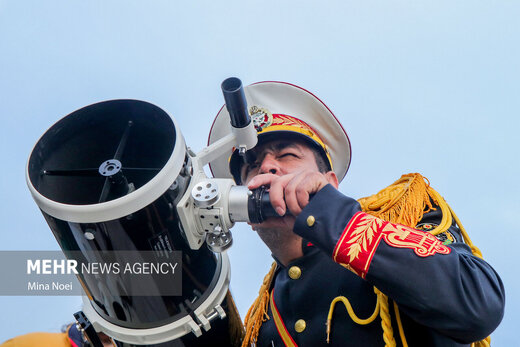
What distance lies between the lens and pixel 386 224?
6.80 ft

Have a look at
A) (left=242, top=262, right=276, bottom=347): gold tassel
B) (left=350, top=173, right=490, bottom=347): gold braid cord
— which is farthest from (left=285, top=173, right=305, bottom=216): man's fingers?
(left=242, top=262, right=276, bottom=347): gold tassel

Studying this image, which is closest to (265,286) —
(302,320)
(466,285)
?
(302,320)

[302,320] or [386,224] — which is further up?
[386,224]

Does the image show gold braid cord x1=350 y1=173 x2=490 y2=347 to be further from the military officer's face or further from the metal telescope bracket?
the metal telescope bracket

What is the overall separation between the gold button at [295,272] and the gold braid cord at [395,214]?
282 millimetres

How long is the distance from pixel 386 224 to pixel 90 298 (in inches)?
50.0

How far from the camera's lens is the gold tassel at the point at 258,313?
2697 millimetres

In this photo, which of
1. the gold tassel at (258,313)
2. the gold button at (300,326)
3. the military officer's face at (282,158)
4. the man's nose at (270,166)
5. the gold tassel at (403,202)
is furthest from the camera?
the military officer's face at (282,158)

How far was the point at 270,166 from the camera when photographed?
2893 millimetres

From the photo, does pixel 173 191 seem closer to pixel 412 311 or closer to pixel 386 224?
pixel 386 224

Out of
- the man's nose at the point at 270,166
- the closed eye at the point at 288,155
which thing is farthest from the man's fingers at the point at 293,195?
the closed eye at the point at 288,155

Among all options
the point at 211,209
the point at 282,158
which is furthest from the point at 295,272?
the point at 211,209

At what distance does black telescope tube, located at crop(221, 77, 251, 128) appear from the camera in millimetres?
2207

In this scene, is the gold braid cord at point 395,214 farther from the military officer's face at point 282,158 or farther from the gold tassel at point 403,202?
the military officer's face at point 282,158
